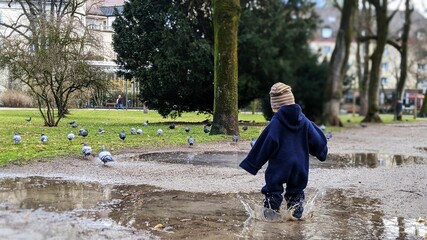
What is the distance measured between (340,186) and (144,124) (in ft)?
44.1

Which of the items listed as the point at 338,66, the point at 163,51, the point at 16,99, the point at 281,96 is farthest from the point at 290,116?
the point at 163,51

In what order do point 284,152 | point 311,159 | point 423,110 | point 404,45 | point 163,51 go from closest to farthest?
point 284,152 < point 311,159 < point 163,51 < point 404,45 < point 423,110

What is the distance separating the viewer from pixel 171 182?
7.93 m

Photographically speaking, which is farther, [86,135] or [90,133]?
[90,133]

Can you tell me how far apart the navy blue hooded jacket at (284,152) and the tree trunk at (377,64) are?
26.7 m

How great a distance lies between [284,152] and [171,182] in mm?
2790

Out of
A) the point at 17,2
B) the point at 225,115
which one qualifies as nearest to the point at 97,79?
the point at 17,2

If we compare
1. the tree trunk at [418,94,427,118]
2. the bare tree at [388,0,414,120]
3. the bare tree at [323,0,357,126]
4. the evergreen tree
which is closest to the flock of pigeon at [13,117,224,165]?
the evergreen tree

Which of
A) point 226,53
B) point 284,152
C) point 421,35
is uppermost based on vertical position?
point 421,35

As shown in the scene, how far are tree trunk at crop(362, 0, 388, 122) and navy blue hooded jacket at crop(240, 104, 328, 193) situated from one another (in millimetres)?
26660

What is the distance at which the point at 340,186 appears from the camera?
8.20 m

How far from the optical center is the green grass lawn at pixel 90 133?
1091cm

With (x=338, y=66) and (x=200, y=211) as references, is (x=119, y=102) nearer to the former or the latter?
(x=338, y=66)

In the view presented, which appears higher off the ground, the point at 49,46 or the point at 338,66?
the point at 49,46
